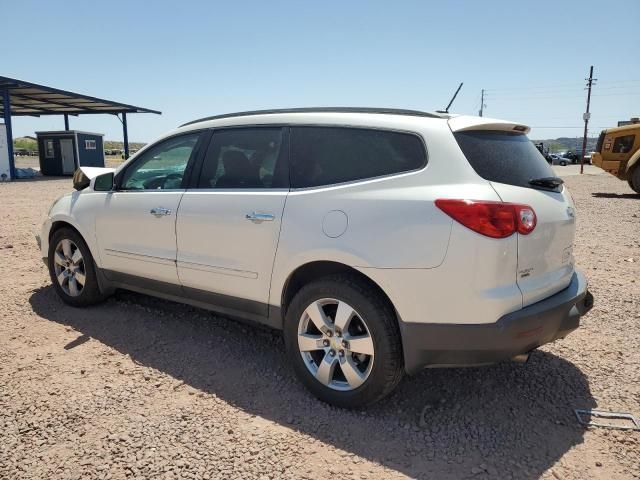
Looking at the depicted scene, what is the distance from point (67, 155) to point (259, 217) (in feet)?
87.1

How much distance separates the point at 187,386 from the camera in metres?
3.24

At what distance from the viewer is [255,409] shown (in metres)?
2.98

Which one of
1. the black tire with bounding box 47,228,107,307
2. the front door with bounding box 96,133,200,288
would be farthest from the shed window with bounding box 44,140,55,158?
the front door with bounding box 96,133,200,288

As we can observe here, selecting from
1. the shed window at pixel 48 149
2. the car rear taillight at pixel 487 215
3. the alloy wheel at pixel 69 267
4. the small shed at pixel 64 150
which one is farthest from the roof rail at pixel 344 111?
the shed window at pixel 48 149

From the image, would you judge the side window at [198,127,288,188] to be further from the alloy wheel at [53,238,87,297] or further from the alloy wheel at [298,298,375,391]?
the alloy wheel at [53,238,87,297]

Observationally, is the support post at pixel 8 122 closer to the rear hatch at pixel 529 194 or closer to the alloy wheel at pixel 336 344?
the alloy wheel at pixel 336 344

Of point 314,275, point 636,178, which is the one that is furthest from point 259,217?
point 636,178

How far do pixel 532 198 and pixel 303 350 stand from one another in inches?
63.2

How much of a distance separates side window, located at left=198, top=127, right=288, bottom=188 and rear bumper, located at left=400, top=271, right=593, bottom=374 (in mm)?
1309

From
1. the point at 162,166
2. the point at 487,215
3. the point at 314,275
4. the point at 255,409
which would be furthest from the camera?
the point at 162,166

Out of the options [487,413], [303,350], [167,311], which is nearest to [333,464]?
[303,350]

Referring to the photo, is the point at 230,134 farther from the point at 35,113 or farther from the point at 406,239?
the point at 35,113

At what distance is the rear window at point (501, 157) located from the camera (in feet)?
8.69

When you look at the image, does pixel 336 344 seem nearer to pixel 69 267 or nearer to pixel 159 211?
pixel 159 211
